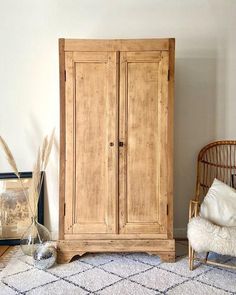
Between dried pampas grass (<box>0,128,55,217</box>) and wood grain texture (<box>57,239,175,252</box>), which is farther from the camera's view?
dried pampas grass (<box>0,128,55,217</box>)

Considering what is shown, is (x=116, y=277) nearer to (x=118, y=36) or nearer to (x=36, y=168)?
(x=36, y=168)

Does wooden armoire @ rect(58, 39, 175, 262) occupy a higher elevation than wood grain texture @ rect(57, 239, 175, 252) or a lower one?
higher

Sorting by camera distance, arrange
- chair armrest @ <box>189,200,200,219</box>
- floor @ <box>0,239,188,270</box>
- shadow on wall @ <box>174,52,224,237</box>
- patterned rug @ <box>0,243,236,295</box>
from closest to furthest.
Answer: patterned rug @ <box>0,243,236,295</box>, chair armrest @ <box>189,200,200,219</box>, floor @ <box>0,239,188,270</box>, shadow on wall @ <box>174,52,224,237</box>

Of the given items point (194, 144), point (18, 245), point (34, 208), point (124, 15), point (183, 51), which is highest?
point (124, 15)

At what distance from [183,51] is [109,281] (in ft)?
7.17

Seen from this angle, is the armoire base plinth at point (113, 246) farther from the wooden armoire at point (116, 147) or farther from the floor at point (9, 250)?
the floor at point (9, 250)

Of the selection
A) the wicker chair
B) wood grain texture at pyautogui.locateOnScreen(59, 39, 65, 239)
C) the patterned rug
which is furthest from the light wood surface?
the patterned rug

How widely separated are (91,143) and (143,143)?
0.42m

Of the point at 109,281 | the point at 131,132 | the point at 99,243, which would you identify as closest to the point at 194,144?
the point at 131,132

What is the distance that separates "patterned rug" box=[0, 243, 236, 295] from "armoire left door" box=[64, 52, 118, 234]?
0.29 meters

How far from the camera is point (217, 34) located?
331 centimetres

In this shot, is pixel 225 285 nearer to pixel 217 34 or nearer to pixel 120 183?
pixel 120 183

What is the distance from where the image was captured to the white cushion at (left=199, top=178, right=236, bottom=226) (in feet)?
8.83

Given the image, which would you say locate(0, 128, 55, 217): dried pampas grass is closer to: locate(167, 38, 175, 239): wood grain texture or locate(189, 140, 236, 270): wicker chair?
locate(167, 38, 175, 239): wood grain texture
